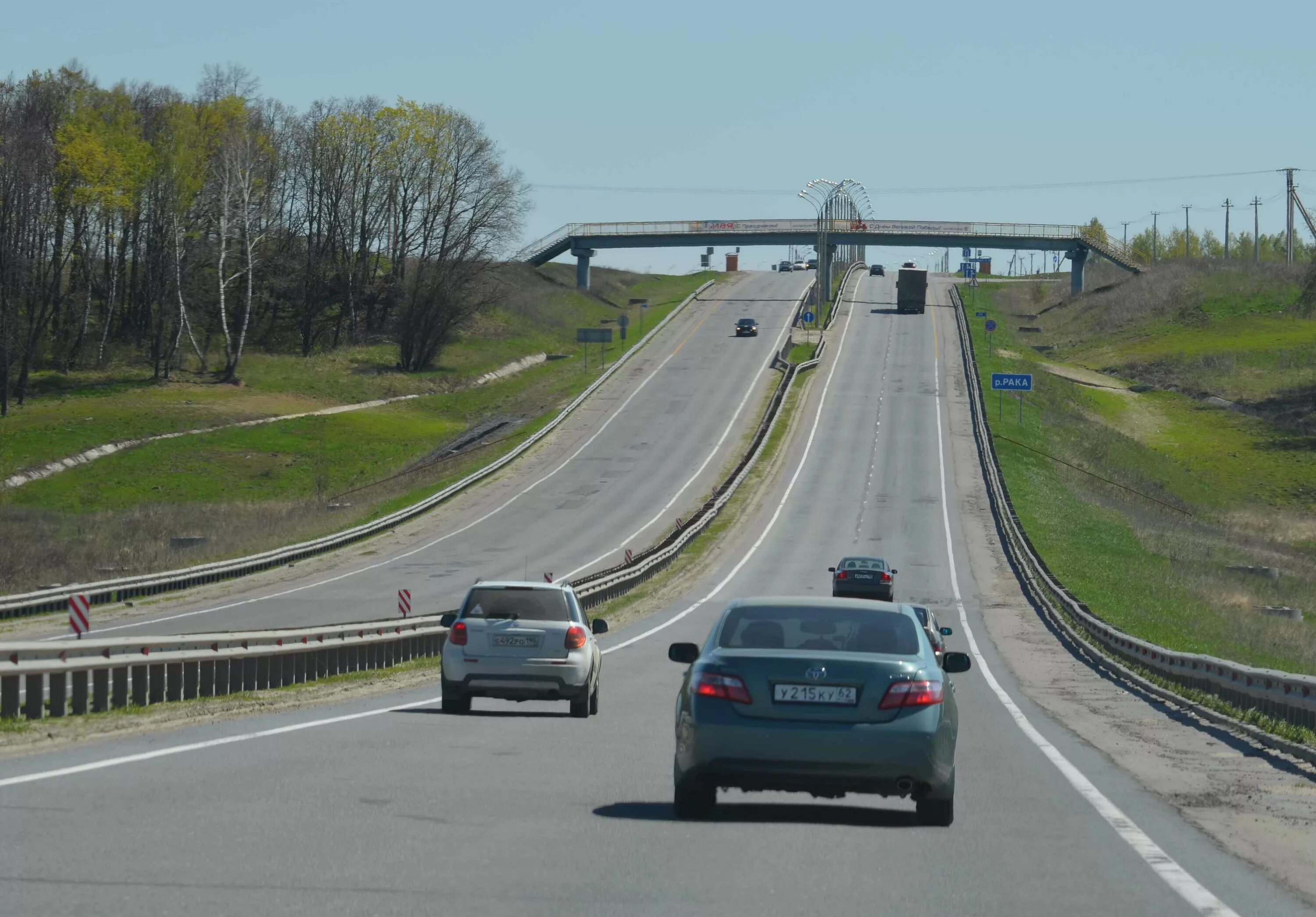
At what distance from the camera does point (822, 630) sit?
11.6m

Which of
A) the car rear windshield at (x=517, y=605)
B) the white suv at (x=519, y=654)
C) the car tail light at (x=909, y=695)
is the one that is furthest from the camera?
the car rear windshield at (x=517, y=605)

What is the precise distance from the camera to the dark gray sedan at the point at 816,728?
1049 cm

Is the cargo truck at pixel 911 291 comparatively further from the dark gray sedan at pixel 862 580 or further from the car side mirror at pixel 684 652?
the car side mirror at pixel 684 652

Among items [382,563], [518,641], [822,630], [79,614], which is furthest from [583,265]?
[822,630]

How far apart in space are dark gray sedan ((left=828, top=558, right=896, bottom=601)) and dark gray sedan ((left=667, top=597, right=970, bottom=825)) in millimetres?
33071

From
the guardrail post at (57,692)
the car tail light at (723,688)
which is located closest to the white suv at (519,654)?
the guardrail post at (57,692)

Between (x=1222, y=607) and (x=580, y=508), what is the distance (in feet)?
89.2

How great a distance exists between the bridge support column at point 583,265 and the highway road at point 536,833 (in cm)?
12994

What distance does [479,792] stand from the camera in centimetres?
1187

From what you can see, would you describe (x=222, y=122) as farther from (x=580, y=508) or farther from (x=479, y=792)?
(x=479, y=792)

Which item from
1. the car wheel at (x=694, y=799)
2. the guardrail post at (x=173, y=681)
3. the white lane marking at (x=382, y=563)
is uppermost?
the car wheel at (x=694, y=799)

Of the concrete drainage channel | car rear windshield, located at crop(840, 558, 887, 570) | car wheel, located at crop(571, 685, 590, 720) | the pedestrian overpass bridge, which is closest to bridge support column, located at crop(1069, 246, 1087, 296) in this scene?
the pedestrian overpass bridge

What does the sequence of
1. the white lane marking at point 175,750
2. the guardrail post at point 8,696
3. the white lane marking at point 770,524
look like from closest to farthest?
the white lane marking at point 175,750
the guardrail post at point 8,696
the white lane marking at point 770,524

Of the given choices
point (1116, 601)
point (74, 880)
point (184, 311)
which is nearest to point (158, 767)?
point (74, 880)
